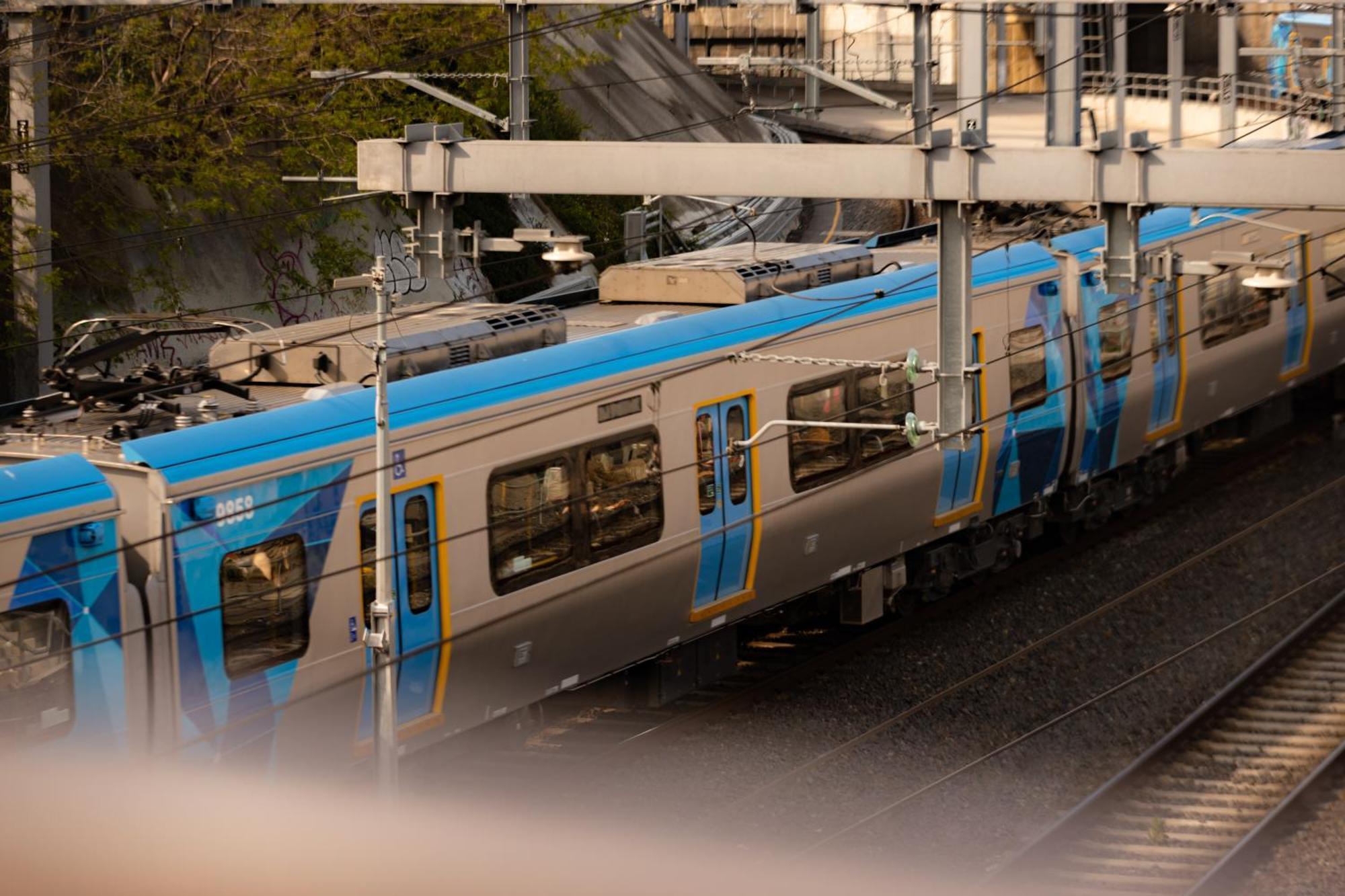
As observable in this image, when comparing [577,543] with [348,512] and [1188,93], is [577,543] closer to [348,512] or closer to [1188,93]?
[348,512]

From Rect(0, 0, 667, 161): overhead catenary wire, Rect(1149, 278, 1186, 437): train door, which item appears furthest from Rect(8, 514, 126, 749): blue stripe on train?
Rect(1149, 278, 1186, 437): train door

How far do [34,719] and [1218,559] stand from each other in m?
13.3

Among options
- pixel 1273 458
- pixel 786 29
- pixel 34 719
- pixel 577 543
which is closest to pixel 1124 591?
pixel 1273 458

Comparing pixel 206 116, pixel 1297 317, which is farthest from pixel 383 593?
pixel 1297 317

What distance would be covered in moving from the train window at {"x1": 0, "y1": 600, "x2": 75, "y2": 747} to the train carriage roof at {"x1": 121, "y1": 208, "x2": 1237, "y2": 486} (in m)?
1.01

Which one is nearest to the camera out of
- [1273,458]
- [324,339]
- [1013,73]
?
[324,339]

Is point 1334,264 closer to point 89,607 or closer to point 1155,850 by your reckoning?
point 1155,850

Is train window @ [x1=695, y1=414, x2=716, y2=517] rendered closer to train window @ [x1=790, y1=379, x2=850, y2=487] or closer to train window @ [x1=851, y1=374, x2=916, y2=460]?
train window @ [x1=790, y1=379, x2=850, y2=487]

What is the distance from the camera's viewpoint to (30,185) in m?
18.0

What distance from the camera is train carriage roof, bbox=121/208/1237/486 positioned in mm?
9930

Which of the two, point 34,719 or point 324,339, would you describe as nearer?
point 34,719

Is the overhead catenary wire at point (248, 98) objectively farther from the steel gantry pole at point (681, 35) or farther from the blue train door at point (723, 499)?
the steel gantry pole at point (681, 35)

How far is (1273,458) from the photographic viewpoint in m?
23.1

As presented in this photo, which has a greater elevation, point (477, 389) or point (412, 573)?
point (477, 389)
